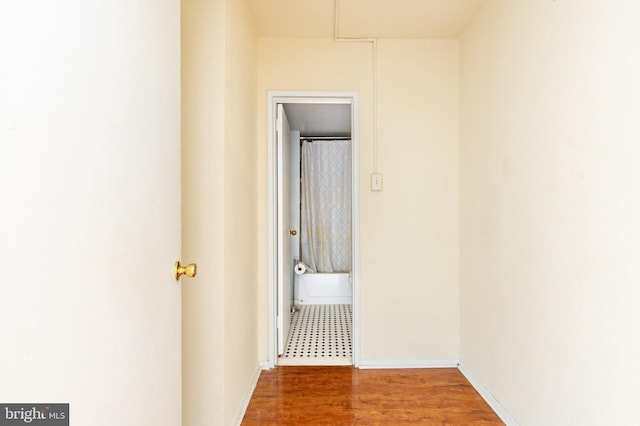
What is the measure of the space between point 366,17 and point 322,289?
2.90 m

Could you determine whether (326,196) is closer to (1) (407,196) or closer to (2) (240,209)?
(1) (407,196)

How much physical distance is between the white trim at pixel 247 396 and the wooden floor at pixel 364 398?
27mm

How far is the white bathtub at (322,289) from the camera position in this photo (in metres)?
4.04

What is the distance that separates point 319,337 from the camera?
3000 mm

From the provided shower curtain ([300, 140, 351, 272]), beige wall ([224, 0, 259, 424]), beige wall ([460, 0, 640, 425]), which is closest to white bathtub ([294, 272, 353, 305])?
shower curtain ([300, 140, 351, 272])

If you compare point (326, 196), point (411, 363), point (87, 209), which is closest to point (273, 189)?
point (411, 363)

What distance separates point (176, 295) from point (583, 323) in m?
1.50

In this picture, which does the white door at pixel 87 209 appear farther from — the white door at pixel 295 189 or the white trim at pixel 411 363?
the white door at pixel 295 189

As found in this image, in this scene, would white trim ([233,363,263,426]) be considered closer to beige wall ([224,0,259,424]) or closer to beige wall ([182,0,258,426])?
beige wall ([224,0,259,424])

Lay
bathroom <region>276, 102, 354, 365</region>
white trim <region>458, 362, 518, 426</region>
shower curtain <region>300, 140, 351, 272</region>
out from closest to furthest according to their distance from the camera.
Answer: white trim <region>458, 362, 518, 426</region>, bathroom <region>276, 102, 354, 365</region>, shower curtain <region>300, 140, 351, 272</region>

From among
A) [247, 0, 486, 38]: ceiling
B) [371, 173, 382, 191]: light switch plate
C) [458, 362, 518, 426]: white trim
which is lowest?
[458, 362, 518, 426]: white trim

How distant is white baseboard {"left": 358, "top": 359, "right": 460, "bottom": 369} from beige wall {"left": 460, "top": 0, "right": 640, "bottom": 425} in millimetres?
333

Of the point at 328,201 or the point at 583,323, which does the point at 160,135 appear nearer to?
the point at 583,323

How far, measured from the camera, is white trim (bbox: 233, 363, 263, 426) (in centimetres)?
183
